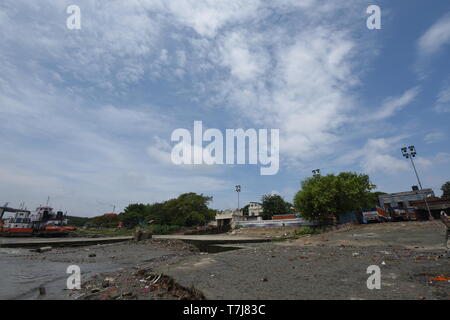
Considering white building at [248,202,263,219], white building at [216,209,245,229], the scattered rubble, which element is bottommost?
the scattered rubble

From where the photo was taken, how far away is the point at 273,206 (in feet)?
197

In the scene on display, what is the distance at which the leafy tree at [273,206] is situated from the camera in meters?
59.8

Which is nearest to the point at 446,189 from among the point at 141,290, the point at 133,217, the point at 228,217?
the point at 228,217

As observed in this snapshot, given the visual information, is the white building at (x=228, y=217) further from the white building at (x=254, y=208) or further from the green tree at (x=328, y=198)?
the green tree at (x=328, y=198)

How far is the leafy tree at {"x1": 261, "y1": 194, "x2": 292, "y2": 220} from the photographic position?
59812mm

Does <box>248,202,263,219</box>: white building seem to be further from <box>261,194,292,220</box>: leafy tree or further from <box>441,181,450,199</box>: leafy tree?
<box>441,181,450,199</box>: leafy tree

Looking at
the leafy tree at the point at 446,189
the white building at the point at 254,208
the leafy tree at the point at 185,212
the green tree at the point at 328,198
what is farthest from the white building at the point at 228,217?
the leafy tree at the point at 446,189

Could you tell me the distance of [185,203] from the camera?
183ft

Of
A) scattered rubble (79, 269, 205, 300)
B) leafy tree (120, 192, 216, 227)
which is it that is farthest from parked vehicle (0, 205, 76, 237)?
scattered rubble (79, 269, 205, 300)

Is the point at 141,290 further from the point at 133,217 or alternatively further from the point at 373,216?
the point at 133,217

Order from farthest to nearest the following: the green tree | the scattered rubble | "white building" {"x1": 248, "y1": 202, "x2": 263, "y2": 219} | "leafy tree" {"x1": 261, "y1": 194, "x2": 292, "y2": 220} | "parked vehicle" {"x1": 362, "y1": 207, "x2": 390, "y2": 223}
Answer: "white building" {"x1": 248, "y1": 202, "x2": 263, "y2": 219}, "leafy tree" {"x1": 261, "y1": 194, "x2": 292, "y2": 220}, "parked vehicle" {"x1": 362, "y1": 207, "x2": 390, "y2": 223}, the green tree, the scattered rubble

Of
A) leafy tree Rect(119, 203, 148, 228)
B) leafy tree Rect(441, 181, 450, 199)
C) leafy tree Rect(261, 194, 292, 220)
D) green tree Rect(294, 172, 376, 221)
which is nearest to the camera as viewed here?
green tree Rect(294, 172, 376, 221)
